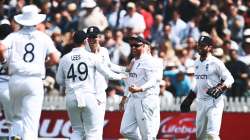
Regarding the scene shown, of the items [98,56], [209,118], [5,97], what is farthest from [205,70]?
[5,97]

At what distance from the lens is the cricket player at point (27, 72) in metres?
18.2

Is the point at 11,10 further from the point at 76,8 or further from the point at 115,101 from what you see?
the point at 115,101

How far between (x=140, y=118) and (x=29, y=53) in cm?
246

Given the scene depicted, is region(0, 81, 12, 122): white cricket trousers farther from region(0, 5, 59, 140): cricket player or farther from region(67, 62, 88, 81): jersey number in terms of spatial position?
region(67, 62, 88, 81): jersey number

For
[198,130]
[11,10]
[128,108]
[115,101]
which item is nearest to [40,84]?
[128,108]

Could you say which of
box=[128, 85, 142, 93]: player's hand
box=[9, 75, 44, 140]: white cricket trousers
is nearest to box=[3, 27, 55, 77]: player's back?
box=[9, 75, 44, 140]: white cricket trousers

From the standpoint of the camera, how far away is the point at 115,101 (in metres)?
24.1

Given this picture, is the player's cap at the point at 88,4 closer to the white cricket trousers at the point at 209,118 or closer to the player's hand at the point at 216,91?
the white cricket trousers at the point at 209,118

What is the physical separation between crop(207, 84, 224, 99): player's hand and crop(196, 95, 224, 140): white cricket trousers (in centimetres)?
34

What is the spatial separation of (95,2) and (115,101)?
5.02 metres

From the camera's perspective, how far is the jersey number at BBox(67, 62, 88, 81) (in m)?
18.0

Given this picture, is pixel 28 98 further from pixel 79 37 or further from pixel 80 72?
pixel 79 37

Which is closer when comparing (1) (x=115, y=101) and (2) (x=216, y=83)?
(2) (x=216, y=83)

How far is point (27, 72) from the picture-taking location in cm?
1822
